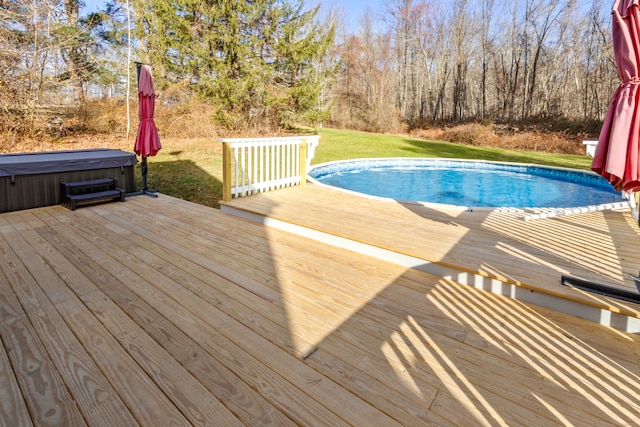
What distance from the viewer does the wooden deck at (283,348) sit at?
1463 mm

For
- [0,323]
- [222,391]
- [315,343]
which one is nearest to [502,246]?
[315,343]

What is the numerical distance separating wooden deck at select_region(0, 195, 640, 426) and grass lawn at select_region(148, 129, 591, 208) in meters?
3.21

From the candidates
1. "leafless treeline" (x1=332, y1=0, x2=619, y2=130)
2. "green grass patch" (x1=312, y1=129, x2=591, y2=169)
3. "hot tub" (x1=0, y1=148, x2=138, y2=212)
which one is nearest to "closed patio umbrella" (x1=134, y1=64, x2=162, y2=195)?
"hot tub" (x1=0, y1=148, x2=138, y2=212)

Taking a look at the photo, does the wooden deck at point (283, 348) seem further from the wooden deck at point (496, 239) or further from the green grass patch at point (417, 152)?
the green grass patch at point (417, 152)

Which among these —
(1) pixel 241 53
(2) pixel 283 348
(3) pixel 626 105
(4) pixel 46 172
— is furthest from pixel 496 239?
(1) pixel 241 53

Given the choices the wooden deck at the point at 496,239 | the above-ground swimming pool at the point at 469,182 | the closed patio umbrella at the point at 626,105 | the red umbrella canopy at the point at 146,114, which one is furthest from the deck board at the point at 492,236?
the above-ground swimming pool at the point at 469,182

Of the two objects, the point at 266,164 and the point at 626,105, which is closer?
the point at 626,105

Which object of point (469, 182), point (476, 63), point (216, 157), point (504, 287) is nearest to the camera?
point (504, 287)

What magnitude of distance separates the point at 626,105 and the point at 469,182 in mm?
7732

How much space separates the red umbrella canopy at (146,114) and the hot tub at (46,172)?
1.18ft

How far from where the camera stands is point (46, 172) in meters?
4.52

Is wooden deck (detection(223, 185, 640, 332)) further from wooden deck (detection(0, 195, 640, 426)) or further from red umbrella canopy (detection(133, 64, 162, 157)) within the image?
red umbrella canopy (detection(133, 64, 162, 157))

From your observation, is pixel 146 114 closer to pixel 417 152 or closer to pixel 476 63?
pixel 417 152

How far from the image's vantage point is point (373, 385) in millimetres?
1608
